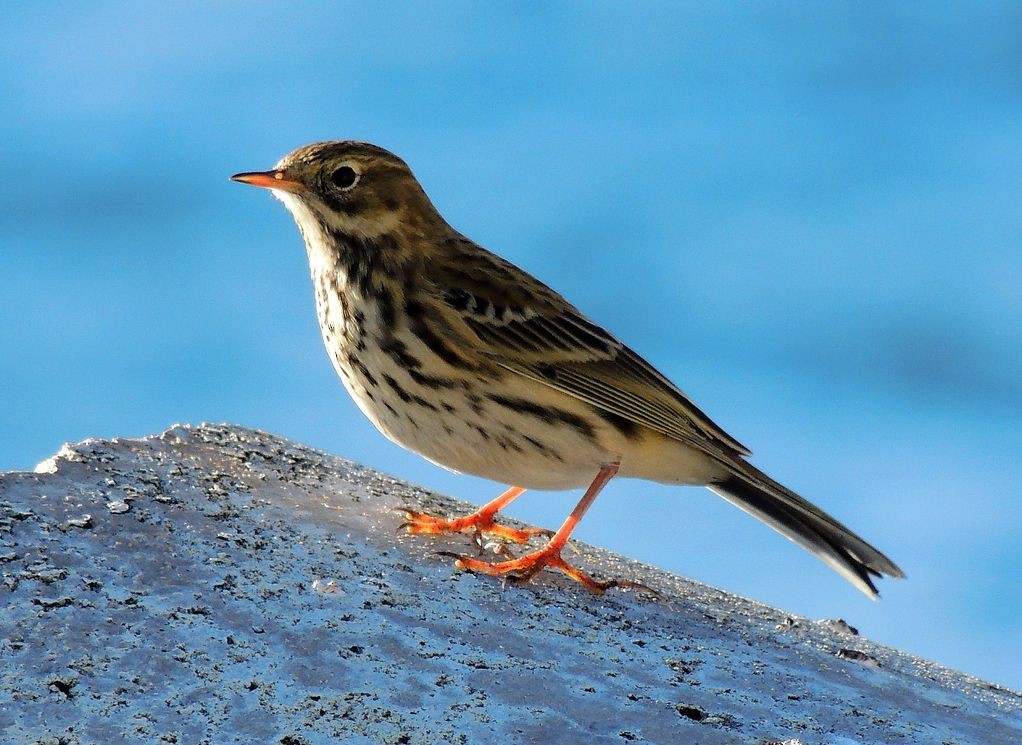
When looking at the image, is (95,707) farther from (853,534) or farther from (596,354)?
(853,534)

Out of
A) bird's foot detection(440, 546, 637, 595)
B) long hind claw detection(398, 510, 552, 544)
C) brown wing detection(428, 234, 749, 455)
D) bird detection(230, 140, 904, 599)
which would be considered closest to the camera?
bird's foot detection(440, 546, 637, 595)

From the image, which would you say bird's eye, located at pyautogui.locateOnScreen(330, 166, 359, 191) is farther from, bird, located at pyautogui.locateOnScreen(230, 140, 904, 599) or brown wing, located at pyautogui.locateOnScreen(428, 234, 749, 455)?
brown wing, located at pyautogui.locateOnScreen(428, 234, 749, 455)

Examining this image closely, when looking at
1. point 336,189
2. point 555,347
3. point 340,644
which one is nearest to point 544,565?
point 555,347

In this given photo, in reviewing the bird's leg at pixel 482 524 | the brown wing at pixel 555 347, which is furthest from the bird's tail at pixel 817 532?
the bird's leg at pixel 482 524

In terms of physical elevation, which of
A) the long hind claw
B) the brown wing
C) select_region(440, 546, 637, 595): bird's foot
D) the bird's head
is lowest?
select_region(440, 546, 637, 595): bird's foot

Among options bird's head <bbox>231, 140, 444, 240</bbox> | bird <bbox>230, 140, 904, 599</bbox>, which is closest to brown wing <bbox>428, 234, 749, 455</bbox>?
bird <bbox>230, 140, 904, 599</bbox>

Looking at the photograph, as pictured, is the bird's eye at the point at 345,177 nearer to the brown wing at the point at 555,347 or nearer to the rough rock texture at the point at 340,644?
the brown wing at the point at 555,347

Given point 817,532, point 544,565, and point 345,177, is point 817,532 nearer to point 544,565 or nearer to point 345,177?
point 544,565
